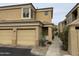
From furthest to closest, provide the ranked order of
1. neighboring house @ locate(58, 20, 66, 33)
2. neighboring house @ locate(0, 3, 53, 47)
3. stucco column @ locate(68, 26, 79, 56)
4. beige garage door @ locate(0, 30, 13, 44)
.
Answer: beige garage door @ locate(0, 30, 13, 44), neighboring house @ locate(0, 3, 53, 47), neighboring house @ locate(58, 20, 66, 33), stucco column @ locate(68, 26, 79, 56)

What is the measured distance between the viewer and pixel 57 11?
15.7 meters

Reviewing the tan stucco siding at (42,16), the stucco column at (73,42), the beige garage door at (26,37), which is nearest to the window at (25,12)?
the tan stucco siding at (42,16)

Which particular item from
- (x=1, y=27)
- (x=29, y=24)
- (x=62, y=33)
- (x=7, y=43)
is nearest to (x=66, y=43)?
(x=62, y=33)

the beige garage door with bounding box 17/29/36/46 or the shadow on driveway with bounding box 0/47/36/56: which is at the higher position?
the beige garage door with bounding box 17/29/36/46

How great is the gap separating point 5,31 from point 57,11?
244 inches

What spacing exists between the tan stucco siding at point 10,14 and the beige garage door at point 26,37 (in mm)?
3766

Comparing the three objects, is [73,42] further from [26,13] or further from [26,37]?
[26,13]

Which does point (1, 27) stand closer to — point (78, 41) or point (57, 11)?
point (57, 11)

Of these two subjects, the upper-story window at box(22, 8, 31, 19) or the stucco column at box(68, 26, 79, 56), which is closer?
the stucco column at box(68, 26, 79, 56)

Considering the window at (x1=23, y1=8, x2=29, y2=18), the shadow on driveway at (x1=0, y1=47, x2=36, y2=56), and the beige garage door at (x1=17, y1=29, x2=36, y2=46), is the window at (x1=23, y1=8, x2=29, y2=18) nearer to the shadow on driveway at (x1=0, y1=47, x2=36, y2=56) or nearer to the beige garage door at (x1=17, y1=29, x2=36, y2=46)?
the beige garage door at (x1=17, y1=29, x2=36, y2=46)

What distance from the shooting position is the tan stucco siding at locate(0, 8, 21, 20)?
2146cm

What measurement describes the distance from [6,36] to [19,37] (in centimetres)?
136

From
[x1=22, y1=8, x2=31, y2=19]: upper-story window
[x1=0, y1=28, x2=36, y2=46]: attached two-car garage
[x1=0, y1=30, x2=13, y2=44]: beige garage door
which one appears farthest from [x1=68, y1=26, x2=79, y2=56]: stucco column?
[x1=22, y1=8, x2=31, y2=19]: upper-story window

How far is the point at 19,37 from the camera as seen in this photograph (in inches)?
722
